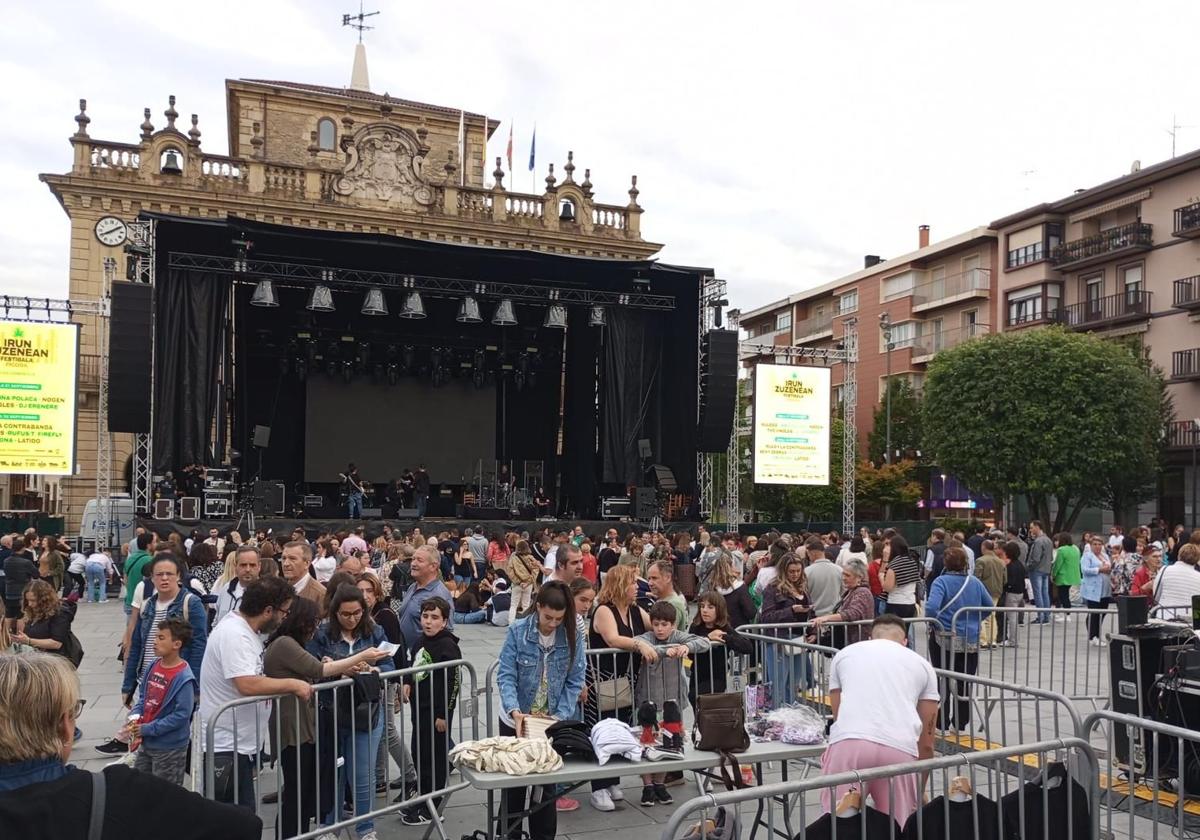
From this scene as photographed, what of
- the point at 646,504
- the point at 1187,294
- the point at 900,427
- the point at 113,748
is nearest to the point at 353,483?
the point at 646,504

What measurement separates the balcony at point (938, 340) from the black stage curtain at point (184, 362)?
36.7 m

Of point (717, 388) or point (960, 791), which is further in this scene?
point (717, 388)

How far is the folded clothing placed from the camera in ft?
15.1

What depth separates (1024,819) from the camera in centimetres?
411

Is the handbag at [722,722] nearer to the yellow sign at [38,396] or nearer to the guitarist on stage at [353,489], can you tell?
the yellow sign at [38,396]

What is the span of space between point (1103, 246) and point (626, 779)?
40213mm

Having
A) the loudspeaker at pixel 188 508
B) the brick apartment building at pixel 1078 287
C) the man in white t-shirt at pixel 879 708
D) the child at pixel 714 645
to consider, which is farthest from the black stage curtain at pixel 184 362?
the man in white t-shirt at pixel 879 708

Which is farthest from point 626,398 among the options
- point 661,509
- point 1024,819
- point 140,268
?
point 1024,819

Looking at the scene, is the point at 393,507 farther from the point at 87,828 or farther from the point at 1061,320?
the point at 1061,320

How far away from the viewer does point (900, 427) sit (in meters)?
48.4

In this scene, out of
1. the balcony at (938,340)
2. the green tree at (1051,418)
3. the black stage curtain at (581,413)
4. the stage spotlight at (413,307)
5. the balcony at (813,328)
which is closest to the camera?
the stage spotlight at (413,307)

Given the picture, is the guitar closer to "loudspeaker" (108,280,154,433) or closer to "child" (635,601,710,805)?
"loudspeaker" (108,280,154,433)

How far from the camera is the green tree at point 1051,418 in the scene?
3356 cm

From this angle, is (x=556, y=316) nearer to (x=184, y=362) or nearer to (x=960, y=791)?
(x=184, y=362)
